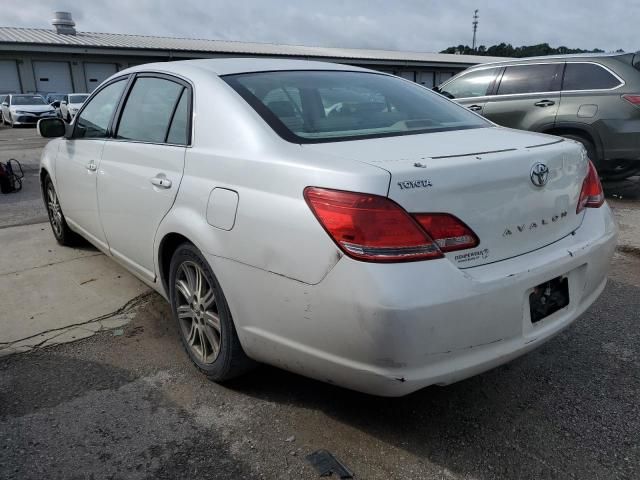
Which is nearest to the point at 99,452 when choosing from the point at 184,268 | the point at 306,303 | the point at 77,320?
the point at 184,268

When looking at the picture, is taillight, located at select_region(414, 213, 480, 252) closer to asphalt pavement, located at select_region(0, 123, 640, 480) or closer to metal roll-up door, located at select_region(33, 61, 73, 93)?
asphalt pavement, located at select_region(0, 123, 640, 480)

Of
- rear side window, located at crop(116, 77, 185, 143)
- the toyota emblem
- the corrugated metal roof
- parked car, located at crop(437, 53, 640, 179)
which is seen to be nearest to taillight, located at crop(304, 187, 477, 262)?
the toyota emblem

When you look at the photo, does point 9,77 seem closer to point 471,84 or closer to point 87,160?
point 471,84

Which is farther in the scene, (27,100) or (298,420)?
(27,100)

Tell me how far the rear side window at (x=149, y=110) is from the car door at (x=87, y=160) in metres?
0.23

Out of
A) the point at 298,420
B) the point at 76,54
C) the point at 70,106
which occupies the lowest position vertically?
the point at 298,420

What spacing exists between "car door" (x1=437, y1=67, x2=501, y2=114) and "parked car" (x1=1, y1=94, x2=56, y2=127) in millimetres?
18843

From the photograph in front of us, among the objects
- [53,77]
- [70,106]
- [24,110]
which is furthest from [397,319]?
[53,77]

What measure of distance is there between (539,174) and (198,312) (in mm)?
1732

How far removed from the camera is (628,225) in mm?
5586

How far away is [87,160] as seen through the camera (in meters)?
3.78

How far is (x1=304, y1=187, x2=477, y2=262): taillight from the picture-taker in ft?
6.18

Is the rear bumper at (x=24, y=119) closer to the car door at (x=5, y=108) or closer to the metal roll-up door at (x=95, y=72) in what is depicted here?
the car door at (x=5, y=108)

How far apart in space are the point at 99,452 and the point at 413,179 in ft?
5.58
